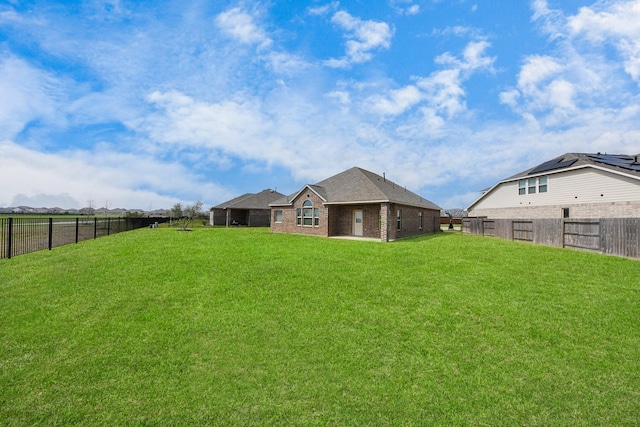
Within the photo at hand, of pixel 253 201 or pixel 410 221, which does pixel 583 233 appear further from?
pixel 253 201

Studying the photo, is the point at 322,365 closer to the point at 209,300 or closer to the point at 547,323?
the point at 209,300

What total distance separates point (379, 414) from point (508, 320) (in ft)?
13.6

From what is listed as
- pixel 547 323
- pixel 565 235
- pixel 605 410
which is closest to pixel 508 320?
pixel 547 323

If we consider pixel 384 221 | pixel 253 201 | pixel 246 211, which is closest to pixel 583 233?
pixel 384 221

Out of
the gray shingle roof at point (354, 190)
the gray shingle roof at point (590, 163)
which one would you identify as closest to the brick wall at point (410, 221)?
the gray shingle roof at point (354, 190)

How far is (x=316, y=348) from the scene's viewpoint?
485 cm

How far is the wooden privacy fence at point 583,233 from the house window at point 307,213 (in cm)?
1391

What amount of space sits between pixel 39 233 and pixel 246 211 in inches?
1149

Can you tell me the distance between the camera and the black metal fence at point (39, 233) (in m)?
11.7

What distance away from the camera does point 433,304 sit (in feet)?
22.4

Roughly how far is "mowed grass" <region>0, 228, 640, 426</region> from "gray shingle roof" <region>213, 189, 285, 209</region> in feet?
104

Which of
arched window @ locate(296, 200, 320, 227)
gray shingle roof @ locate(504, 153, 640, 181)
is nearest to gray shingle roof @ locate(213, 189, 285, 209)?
arched window @ locate(296, 200, 320, 227)

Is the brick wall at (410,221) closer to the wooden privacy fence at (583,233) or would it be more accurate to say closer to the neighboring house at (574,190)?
the neighboring house at (574,190)

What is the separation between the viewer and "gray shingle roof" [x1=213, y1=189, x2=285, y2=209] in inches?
1612
